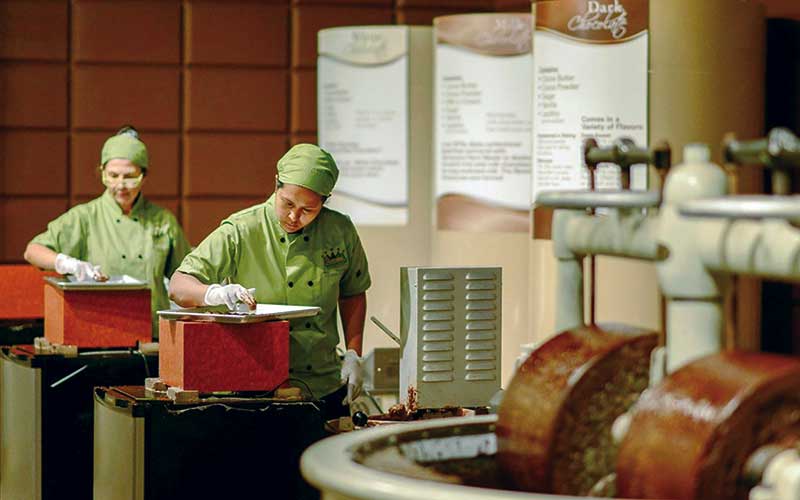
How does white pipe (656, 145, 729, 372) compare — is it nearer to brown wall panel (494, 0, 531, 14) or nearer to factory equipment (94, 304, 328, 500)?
factory equipment (94, 304, 328, 500)

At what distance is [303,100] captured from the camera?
673 centimetres

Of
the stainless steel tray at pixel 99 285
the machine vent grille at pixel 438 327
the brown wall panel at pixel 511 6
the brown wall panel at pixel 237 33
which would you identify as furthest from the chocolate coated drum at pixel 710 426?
the brown wall panel at pixel 237 33

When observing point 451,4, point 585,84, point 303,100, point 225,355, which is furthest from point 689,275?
point 451,4

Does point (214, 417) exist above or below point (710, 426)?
below

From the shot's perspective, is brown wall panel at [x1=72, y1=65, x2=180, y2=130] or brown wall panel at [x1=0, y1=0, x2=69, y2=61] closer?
brown wall panel at [x1=0, y1=0, x2=69, y2=61]

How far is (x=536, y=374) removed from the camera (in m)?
1.72

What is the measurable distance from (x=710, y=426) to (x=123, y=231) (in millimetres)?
3538

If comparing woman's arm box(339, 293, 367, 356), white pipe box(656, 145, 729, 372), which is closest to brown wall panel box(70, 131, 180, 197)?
woman's arm box(339, 293, 367, 356)

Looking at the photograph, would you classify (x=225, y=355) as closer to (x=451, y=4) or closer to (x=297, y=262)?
(x=297, y=262)

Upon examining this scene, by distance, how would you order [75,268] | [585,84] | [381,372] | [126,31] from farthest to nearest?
[126,31] < [585,84] < [75,268] < [381,372]

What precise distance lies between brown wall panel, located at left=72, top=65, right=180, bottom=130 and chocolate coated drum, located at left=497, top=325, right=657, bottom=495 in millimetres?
5113

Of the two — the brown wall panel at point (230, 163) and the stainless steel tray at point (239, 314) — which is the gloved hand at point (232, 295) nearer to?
the stainless steel tray at point (239, 314)

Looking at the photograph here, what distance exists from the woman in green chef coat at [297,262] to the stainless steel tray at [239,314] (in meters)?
0.14

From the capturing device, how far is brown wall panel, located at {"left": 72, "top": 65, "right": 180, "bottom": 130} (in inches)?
257
